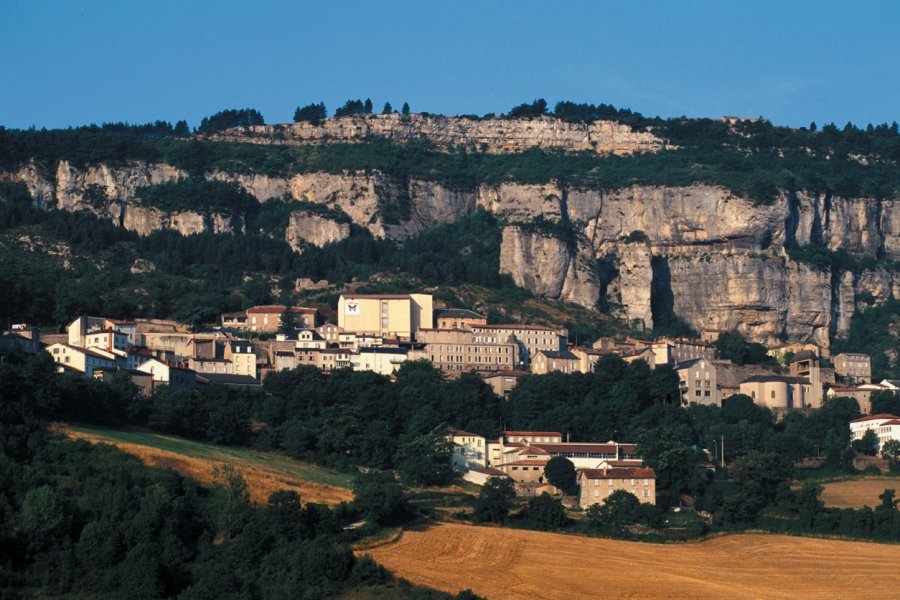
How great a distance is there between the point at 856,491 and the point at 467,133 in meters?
76.4

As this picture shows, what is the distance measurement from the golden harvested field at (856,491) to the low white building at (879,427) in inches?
262

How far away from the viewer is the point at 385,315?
11981 centimetres

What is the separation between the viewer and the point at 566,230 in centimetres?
14262

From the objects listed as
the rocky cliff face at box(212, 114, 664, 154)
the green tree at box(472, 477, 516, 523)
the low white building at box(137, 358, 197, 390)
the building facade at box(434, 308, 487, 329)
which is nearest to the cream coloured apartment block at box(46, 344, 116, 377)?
the low white building at box(137, 358, 197, 390)

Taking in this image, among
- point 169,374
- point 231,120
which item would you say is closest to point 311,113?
point 231,120

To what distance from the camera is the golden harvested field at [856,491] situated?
90812 mm

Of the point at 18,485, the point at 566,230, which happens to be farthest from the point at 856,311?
the point at 18,485

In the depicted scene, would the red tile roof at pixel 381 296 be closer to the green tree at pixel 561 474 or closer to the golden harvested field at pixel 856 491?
the green tree at pixel 561 474

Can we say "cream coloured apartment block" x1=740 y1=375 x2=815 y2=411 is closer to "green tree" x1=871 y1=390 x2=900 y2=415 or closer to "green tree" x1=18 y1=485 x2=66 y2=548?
"green tree" x1=871 y1=390 x2=900 y2=415

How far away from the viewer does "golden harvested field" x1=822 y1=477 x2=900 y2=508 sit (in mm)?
90812

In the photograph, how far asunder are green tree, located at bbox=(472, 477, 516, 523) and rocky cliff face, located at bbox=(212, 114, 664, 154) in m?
77.2

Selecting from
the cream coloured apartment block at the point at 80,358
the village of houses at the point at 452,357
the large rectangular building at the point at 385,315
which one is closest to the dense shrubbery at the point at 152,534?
the cream coloured apartment block at the point at 80,358

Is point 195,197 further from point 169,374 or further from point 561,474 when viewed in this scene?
point 561,474

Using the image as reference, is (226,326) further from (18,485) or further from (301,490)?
(18,485)
